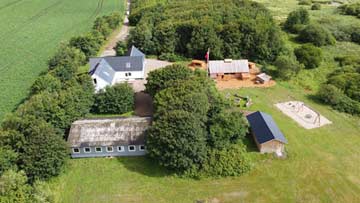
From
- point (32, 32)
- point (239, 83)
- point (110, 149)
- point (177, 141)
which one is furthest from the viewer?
point (32, 32)

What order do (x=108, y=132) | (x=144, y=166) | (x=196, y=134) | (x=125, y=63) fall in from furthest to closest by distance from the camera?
(x=125, y=63) < (x=108, y=132) < (x=144, y=166) < (x=196, y=134)

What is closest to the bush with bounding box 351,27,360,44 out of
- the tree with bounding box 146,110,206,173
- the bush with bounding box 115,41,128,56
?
the bush with bounding box 115,41,128,56

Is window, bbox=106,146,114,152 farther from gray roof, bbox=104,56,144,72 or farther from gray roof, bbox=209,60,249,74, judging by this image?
gray roof, bbox=209,60,249,74

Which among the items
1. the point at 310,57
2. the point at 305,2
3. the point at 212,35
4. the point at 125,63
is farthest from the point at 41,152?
the point at 305,2

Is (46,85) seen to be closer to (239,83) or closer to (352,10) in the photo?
(239,83)

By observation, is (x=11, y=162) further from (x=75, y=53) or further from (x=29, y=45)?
(x=29, y=45)

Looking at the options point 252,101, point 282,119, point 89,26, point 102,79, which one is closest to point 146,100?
point 102,79

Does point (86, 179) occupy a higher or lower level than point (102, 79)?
lower
